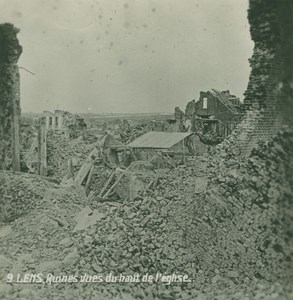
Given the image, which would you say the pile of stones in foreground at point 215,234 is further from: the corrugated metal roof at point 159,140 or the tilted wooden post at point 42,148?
the tilted wooden post at point 42,148

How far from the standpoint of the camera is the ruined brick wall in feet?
22.6

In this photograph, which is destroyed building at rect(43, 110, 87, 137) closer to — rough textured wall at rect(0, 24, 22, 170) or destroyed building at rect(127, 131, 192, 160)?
rough textured wall at rect(0, 24, 22, 170)

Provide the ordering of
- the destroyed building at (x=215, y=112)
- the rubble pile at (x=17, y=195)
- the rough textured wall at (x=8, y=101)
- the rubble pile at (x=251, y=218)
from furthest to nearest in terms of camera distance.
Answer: the destroyed building at (x=215, y=112) → the rough textured wall at (x=8, y=101) → the rubble pile at (x=17, y=195) → the rubble pile at (x=251, y=218)

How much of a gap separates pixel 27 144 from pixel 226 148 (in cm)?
590

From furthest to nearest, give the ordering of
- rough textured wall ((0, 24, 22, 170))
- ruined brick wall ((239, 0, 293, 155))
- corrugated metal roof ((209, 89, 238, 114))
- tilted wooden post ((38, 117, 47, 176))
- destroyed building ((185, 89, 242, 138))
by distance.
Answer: tilted wooden post ((38, 117, 47, 176)), destroyed building ((185, 89, 242, 138)), rough textured wall ((0, 24, 22, 170)), corrugated metal roof ((209, 89, 238, 114)), ruined brick wall ((239, 0, 293, 155))

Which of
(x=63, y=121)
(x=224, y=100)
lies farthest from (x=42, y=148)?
(x=224, y=100)

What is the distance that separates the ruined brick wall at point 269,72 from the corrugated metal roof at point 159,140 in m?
3.39

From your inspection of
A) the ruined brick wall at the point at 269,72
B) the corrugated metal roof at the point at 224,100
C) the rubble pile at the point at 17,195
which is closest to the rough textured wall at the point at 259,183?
the ruined brick wall at the point at 269,72

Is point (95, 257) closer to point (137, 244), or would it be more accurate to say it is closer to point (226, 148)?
point (137, 244)

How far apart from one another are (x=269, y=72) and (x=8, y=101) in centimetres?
603

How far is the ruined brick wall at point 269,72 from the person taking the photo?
22.6 ft

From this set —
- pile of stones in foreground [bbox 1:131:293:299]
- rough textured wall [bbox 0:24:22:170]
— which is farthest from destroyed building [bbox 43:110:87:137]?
pile of stones in foreground [bbox 1:131:293:299]

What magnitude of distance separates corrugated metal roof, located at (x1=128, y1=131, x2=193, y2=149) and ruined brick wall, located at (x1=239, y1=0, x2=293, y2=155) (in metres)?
3.39

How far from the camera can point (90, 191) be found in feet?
33.9
